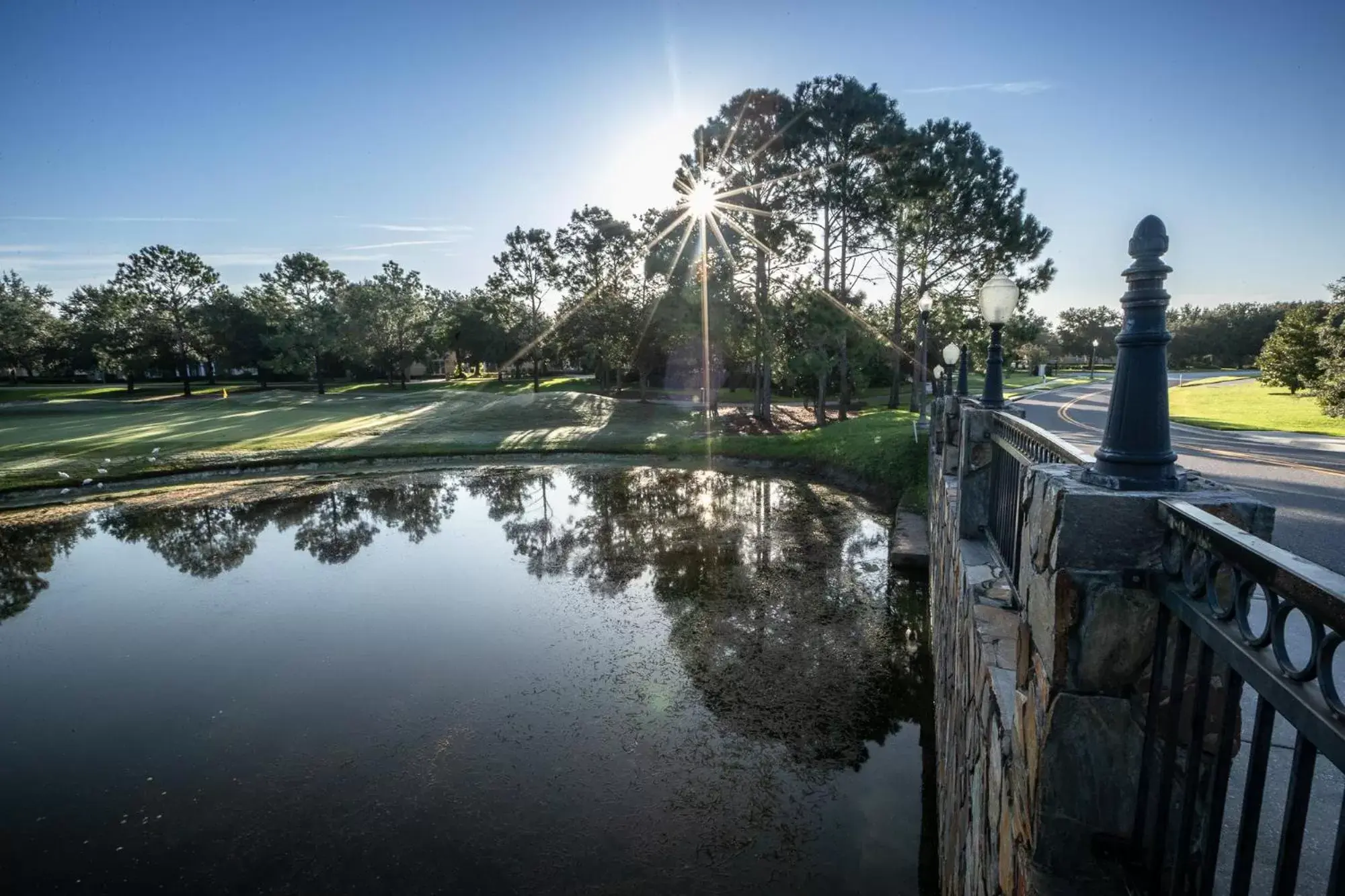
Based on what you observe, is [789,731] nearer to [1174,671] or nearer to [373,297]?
[1174,671]

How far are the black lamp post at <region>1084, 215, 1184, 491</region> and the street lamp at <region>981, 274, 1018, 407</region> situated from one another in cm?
375

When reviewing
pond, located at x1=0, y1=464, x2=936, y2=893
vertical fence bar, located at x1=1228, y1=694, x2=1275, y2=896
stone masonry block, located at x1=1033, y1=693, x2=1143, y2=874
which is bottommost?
pond, located at x1=0, y1=464, x2=936, y2=893

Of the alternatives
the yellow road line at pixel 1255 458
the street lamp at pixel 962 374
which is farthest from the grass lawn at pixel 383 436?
the street lamp at pixel 962 374

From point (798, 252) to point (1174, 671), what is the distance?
87.2 feet

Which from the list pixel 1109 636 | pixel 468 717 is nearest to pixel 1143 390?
pixel 1109 636

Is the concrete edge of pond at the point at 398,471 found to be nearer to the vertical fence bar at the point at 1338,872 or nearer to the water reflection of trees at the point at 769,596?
the water reflection of trees at the point at 769,596

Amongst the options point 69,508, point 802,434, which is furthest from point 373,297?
point 802,434

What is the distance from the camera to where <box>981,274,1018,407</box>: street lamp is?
5.70 meters

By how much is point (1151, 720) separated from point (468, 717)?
676 centimetres

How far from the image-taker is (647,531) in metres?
14.2

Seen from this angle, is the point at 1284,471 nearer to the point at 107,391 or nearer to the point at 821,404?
the point at 821,404

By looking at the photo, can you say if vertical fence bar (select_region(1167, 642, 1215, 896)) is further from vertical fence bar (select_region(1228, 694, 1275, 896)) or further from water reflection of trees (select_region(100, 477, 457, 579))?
water reflection of trees (select_region(100, 477, 457, 579))

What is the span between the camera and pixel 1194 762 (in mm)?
1802

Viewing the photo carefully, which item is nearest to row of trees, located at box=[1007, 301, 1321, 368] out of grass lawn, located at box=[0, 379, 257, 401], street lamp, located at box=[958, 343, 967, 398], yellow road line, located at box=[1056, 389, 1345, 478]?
yellow road line, located at box=[1056, 389, 1345, 478]
